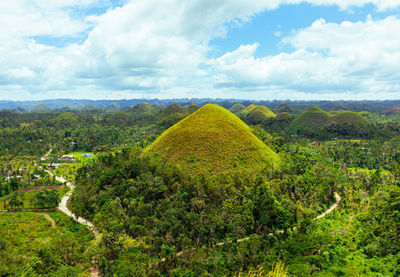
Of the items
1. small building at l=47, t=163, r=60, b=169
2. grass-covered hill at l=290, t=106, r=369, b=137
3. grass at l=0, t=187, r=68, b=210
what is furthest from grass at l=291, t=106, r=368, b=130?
grass at l=0, t=187, r=68, b=210

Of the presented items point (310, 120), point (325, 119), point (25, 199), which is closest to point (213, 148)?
point (25, 199)

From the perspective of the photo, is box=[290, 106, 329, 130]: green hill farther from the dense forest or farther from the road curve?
the road curve

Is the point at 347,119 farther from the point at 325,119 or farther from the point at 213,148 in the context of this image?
the point at 213,148

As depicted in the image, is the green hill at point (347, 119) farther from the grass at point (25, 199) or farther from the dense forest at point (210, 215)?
the grass at point (25, 199)

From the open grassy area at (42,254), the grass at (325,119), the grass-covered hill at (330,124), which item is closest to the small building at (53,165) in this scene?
the open grassy area at (42,254)

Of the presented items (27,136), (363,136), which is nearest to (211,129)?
(363,136)
